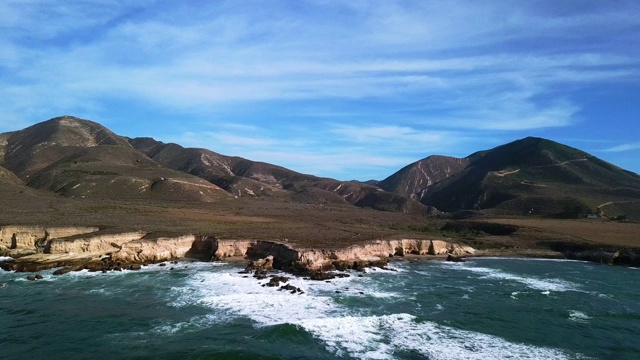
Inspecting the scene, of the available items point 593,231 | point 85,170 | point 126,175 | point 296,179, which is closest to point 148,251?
point 593,231

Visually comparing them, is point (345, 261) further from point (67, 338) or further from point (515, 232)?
point (515, 232)

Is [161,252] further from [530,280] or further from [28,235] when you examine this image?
[530,280]

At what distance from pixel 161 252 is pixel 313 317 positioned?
25.0 m

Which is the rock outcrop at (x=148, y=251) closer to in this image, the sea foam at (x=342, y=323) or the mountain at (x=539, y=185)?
the sea foam at (x=342, y=323)

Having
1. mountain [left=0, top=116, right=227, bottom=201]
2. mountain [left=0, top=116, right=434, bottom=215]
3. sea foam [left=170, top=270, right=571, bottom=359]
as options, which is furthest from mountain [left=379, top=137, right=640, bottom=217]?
sea foam [left=170, top=270, right=571, bottom=359]

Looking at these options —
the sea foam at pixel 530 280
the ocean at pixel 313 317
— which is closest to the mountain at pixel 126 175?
the ocean at pixel 313 317

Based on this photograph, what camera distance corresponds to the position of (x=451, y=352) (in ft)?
72.0

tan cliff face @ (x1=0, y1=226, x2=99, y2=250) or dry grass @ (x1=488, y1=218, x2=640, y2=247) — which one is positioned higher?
dry grass @ (x1=488, y1=218, x2=640, y2=247)

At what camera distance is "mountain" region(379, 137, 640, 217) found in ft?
356

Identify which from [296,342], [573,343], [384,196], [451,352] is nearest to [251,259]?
[296,342]

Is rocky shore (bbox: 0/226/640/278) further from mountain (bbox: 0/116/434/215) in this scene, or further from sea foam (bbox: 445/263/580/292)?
mountain (bbox: 0/116/434/215)

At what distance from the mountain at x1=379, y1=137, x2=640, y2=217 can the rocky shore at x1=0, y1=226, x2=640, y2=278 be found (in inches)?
2331

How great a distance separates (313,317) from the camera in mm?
26984

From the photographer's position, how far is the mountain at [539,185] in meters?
108
